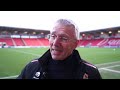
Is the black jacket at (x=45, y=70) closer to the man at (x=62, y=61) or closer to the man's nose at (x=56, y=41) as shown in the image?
the man at (x=62, y=61)

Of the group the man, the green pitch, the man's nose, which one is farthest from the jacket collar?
the green pitch

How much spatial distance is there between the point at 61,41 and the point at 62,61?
18 cm

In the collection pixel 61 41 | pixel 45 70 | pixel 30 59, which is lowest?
pixel 30 59

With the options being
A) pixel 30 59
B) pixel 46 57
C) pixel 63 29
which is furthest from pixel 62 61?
pixel 30 59

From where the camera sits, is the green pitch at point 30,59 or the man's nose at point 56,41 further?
the green pitch at point 30,59

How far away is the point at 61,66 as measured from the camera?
4.36 ft

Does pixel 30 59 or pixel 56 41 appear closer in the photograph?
pixel 56 41

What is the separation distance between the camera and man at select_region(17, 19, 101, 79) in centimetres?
126

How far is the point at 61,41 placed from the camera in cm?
127

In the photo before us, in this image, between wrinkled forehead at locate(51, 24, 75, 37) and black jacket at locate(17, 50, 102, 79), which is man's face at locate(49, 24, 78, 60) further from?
black jacket at locate(17, 50, 102, 79)

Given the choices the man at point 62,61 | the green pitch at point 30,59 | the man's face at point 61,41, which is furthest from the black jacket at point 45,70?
the green pitch at point 30,59

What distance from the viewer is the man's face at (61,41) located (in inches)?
49.4

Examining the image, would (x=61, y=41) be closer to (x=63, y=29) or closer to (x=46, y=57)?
(x=63, y=29)
